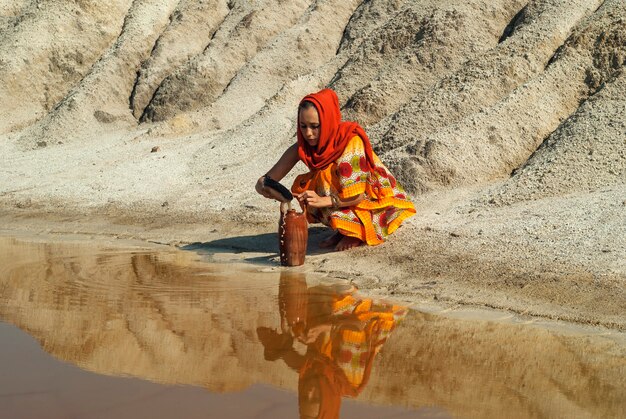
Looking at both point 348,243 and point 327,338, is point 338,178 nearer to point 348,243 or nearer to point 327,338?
point 348,243

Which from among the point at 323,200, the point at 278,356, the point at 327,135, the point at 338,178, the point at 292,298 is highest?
the point at 327,135

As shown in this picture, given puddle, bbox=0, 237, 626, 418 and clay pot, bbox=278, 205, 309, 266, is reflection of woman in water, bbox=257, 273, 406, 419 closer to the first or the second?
puddle, bbox=0, 237, 626, 418

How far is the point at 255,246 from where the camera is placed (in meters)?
7.12

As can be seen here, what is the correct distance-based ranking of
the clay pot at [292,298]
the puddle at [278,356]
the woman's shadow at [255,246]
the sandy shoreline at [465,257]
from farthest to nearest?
the woman's shadow at [255,246]
the sandy shoreline at [465,257]
the clay pot at [292,298]
the puddle at [278,356]

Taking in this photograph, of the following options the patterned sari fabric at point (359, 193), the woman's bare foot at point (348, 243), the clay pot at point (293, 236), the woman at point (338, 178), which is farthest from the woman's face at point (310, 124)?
Answer: the woman's bare foot at point (348, 243)

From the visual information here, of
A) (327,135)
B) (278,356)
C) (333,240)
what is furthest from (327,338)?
(333,240)

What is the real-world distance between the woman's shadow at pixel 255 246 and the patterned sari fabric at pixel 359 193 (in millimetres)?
393

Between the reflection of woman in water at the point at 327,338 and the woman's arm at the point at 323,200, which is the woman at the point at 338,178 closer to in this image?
the woman's arm at the point at 323,200

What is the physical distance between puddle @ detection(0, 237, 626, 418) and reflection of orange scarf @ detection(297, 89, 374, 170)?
1002 millimetres

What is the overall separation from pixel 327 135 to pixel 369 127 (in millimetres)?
4608

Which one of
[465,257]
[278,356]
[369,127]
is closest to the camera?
[278,356]

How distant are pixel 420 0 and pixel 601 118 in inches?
218

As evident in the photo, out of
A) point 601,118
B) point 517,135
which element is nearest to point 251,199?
point 517,135

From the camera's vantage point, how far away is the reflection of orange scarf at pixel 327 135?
6.02 metres
